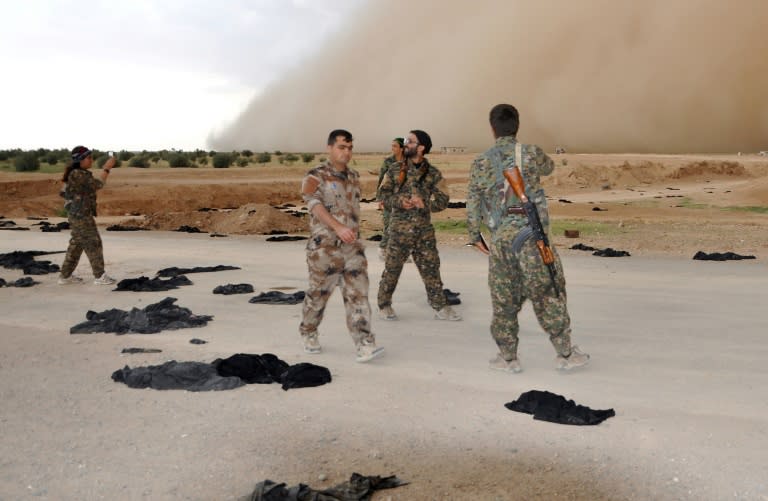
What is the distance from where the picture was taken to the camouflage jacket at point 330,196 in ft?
21.6

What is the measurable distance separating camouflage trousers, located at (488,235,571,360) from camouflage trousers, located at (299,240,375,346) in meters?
1.13

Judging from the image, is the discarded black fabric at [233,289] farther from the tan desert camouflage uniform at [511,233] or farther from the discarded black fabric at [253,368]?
the tan desert camouflage uniform at [511,233]

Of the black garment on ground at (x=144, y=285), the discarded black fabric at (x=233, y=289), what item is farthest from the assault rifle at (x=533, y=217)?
the black garment on ground at (x=144, y=285)

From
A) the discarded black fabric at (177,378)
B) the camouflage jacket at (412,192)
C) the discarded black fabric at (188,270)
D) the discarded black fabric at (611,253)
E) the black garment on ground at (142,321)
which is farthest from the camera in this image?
the discarded black fabric at (611,253)

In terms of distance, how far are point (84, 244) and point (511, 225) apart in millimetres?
7355

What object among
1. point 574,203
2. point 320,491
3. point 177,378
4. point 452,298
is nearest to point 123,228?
point 452,298

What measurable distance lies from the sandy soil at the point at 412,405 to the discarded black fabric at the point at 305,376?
4.7 inches

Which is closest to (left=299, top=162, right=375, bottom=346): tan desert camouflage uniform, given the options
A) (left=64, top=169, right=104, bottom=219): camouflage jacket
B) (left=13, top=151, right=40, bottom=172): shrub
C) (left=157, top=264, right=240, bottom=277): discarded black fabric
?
(left=64, top=169, right=104, bottom=219): camouflage jacket

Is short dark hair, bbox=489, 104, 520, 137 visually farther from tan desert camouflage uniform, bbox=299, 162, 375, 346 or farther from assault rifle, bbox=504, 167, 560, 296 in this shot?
tan desert camouflage uniform, bbox=299, 162, 375, 346

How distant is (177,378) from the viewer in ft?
20.7

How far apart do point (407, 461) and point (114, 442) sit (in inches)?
71.7

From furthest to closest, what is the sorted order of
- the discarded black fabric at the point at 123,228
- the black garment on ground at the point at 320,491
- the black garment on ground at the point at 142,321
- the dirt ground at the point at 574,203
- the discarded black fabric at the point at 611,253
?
the discarded black fabric at the point at 123,228
the dirt ground at the point at 574,203
the discarded black fabric at the point at 611,253
the black garment on ground at the point at 142,321
the black garment on ground at the point at 320,491

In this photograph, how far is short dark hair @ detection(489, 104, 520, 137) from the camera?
6066 mm

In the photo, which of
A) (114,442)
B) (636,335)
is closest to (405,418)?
(114,442)
